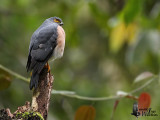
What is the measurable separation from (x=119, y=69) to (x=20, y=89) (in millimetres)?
2615

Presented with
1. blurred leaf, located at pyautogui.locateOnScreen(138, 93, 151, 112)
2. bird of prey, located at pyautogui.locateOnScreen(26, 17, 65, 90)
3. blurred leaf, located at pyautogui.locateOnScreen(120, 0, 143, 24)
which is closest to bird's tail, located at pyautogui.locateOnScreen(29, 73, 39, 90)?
bird of prey, located at pyautogui.locateOnScreen(26, 17, 65, 90)

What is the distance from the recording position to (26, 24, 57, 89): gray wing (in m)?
4.11

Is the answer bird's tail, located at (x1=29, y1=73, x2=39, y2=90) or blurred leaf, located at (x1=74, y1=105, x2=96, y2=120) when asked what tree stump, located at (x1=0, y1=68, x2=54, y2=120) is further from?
blurred leaf, located at (x1=74, y1=105, x2=96, y2=120)

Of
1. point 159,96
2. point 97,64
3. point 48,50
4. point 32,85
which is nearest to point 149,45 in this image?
point 159,96

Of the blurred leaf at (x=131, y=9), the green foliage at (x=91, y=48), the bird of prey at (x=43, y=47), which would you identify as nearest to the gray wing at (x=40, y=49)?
the bird of prey at (x=43, y=47)

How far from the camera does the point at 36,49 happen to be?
421cm

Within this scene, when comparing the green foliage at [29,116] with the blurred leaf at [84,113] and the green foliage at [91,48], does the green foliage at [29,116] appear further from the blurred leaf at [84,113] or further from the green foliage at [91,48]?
the green foliage at [91,48]

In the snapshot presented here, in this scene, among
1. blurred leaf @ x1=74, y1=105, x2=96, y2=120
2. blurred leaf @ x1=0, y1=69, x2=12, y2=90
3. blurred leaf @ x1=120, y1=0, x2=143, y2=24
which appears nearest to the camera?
blurred leaf @ x1=74, y1=105, x2=96, y2=120

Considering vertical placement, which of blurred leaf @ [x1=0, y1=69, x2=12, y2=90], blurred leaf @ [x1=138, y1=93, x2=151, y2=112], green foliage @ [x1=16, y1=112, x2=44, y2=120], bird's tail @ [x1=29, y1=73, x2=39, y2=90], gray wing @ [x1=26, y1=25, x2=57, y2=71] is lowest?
green foliage @ [x1=16, y1=112, x2=44, y2=120]

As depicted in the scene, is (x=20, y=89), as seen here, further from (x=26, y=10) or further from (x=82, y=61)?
(x=82, y=61)

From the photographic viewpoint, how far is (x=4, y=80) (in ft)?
14.2

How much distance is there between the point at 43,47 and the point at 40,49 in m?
0.07

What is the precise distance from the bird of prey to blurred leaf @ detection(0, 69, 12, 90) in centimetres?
29

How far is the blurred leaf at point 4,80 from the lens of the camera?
14.1 feet
